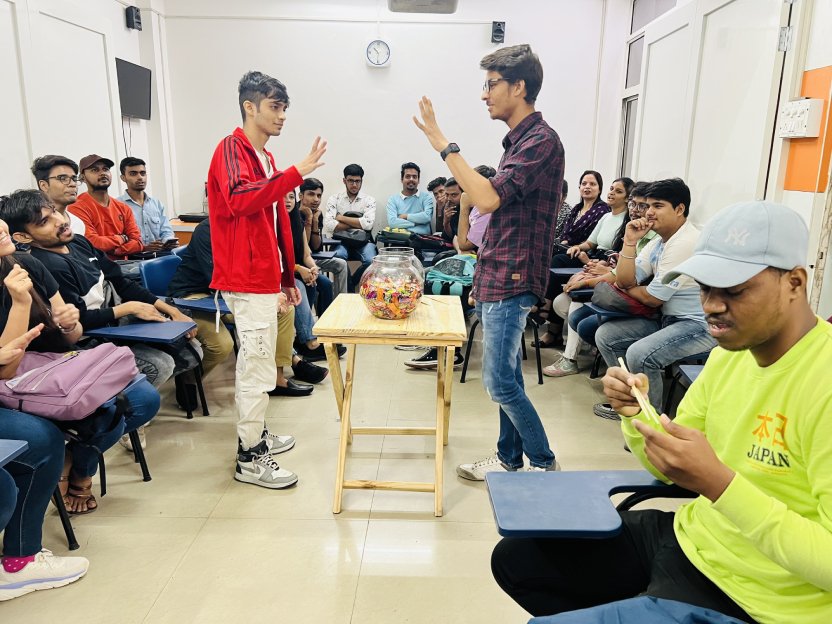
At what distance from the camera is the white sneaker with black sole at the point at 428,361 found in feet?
13.5

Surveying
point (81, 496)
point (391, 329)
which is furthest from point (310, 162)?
point (81, 496)

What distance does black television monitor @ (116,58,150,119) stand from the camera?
17.5 ft

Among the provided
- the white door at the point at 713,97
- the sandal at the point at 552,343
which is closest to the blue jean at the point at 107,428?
the white door at the point at 713,97

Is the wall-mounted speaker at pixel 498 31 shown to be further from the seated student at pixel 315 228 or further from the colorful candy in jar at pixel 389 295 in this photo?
the colorful candy in jar at pixel 389 295

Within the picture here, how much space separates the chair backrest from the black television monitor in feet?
8.47

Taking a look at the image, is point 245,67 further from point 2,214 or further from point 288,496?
point 288,496

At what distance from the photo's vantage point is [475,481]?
2602mm

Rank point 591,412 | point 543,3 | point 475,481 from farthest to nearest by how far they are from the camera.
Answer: point 543,3 < point 591,412 < point 475,481

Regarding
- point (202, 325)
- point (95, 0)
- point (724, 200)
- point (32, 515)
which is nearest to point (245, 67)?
point (95, 0)

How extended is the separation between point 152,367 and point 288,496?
85 centimetres

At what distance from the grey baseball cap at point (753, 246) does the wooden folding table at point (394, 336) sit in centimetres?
119

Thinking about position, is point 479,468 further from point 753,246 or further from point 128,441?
point 753,246

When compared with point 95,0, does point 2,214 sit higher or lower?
lower

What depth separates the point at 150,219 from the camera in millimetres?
4875
